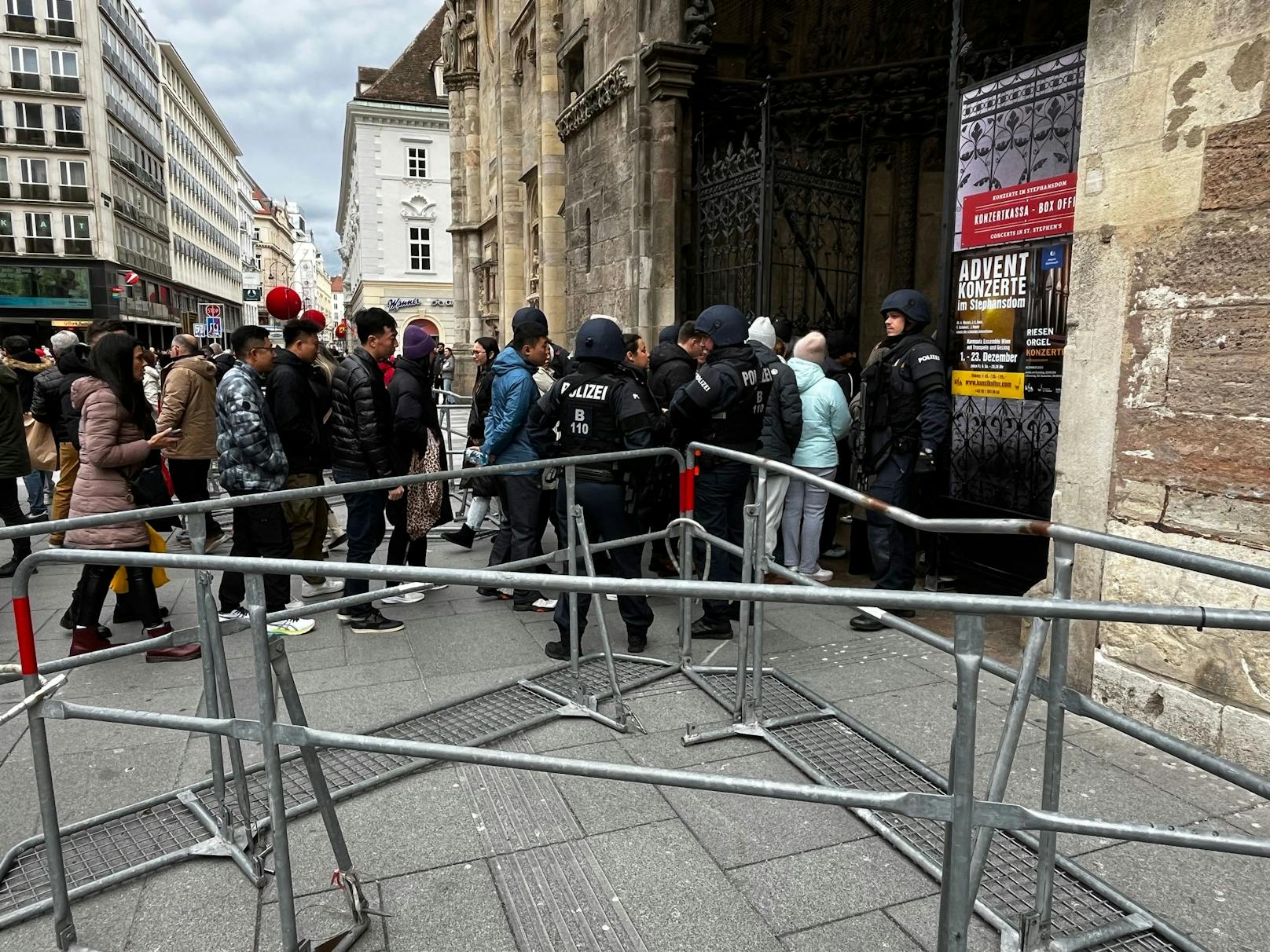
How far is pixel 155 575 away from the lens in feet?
17.1

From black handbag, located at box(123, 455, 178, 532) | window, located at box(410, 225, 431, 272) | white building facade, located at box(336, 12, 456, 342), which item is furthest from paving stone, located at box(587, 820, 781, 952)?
window, located at box(410, 225, 431, 272)

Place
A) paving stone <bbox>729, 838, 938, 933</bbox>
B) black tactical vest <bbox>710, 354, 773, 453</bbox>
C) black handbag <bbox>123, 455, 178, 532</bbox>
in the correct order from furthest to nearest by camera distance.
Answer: black handbag <bbox>123, 455, 178, 532</bbox>, black tactical vest <bbox>710, 354, 773, 453</bbox>, paving stone <bbox>729, 838, 938, 933</bbox>

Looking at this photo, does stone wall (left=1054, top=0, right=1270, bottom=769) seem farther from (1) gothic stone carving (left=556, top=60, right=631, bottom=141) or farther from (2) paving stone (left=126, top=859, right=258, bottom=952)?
(1) gothic stone carving (left=556, top=60, right=631, bottom=141)

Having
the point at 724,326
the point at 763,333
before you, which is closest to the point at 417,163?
the point at 763,333

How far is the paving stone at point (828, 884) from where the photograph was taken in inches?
106

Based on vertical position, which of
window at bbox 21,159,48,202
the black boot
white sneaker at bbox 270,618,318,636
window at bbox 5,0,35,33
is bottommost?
white sneaker at bbox 270,618,318,636

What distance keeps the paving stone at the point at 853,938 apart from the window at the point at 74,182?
58.0m

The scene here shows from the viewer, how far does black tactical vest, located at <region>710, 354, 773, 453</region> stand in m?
5.12

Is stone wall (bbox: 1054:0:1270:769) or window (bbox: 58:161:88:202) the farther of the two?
window (bbox: 58:161:88:202)

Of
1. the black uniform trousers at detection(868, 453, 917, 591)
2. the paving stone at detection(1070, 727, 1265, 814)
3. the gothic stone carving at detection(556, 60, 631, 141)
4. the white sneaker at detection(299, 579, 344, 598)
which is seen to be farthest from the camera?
the gothic stone carving at detection(556, 60, 631, 141)

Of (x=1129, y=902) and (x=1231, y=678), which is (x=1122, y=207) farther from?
(x=1129, y=902)

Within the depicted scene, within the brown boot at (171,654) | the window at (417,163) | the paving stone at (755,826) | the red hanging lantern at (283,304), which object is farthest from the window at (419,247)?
the paving stone at (755,826)

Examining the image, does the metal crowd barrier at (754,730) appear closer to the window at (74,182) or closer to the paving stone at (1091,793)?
the paving stone at (1091,793)

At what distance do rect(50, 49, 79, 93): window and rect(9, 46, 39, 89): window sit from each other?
0.83m
